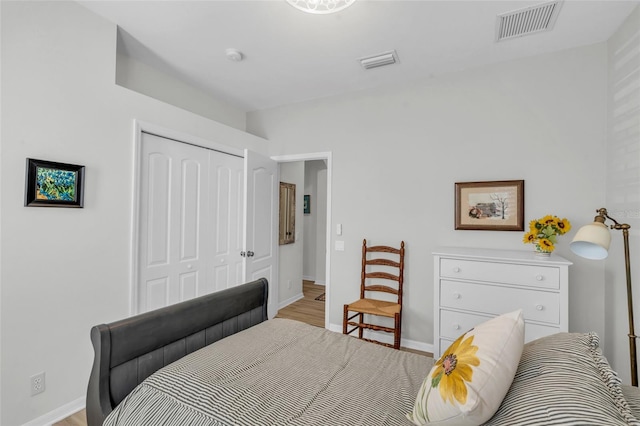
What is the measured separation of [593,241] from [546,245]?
32.1 inches

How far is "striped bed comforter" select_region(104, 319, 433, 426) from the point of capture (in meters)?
1.04

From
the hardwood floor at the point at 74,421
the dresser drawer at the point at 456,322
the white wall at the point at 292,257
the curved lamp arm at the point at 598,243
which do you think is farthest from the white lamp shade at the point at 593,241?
the white wall at the point at 292,257

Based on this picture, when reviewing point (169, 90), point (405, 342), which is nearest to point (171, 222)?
point (169, 90)

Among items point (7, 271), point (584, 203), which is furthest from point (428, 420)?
point (584, 203)

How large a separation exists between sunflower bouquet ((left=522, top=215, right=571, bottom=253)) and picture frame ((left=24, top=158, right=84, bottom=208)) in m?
3.37

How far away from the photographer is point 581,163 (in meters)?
2.51

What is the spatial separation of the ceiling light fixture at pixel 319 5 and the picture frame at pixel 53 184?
70.4 inches

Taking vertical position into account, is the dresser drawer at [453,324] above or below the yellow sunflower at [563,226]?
below

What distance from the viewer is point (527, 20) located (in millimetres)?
2164

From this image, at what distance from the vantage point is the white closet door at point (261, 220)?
326cm

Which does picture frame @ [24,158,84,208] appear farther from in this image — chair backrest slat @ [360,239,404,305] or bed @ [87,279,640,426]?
chair backrest slat @ [360,239,404,305]

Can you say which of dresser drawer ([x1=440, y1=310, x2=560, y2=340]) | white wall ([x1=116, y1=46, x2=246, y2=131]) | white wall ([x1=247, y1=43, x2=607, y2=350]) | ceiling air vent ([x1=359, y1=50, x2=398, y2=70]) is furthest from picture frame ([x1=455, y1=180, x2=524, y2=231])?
white wall ([x1=116, y1=46, x2=246, y2=131])

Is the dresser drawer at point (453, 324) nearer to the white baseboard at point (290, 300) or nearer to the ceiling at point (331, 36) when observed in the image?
the ceiling at point (331, 36)

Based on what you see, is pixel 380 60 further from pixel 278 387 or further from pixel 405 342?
pixel 405 342
